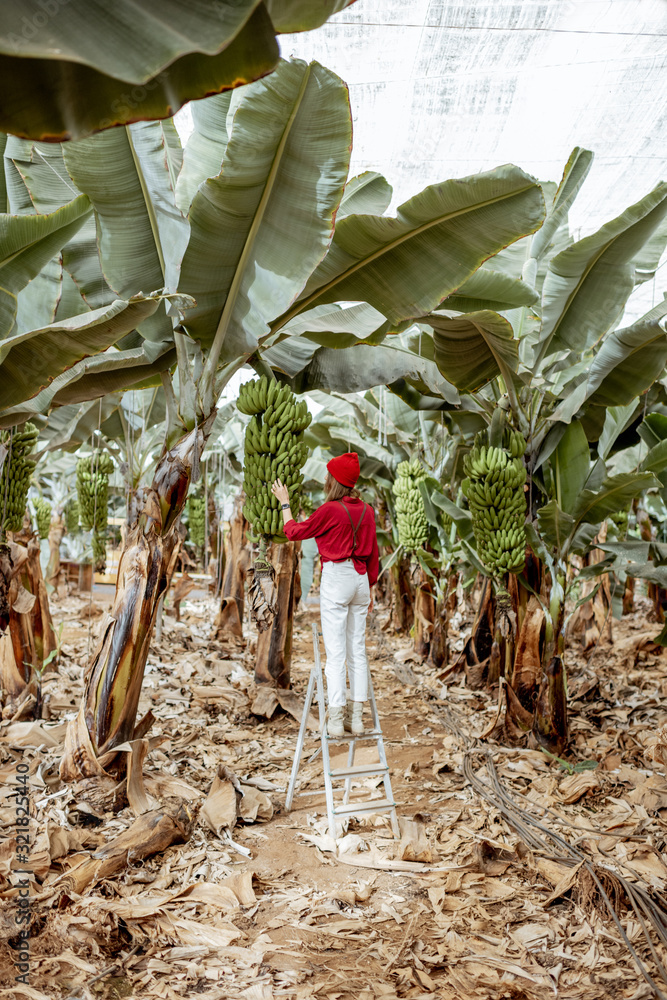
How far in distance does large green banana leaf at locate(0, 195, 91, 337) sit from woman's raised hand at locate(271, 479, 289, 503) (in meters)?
1.62

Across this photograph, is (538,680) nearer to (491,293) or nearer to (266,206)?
(491,293)

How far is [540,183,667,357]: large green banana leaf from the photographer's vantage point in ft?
12.3

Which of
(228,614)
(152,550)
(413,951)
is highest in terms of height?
(152,550)

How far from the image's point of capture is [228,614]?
9367mm

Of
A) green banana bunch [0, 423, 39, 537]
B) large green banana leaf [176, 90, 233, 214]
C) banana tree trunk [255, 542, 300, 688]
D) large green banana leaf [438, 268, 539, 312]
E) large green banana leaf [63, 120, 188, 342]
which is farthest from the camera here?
banana tree trunk [255, 542, 300, 688]

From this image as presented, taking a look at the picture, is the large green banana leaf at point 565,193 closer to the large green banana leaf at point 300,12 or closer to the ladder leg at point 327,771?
the ladder leg at point 327,771

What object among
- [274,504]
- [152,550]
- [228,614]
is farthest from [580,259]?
[228,614]

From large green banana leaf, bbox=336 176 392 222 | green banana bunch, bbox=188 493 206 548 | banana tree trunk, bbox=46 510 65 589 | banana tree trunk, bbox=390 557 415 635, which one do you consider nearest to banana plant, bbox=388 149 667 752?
large green banana leaf, bbox=336 176 392 222

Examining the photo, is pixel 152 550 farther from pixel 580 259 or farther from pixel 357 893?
pixel 580 259

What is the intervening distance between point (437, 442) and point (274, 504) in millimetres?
4768

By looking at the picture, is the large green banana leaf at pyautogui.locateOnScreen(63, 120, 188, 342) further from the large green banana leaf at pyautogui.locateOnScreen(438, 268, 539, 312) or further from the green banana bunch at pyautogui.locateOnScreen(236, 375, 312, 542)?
the large green banana leaf at pyautogui.locateOnScreen(438, 268, 539, 312)

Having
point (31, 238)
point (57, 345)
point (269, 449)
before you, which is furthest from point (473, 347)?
point (31, 238)

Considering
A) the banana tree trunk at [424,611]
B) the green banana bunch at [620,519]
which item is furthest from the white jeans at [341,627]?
the green banana bunch at [620,519]

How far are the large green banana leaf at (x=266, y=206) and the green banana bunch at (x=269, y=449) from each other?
1.15ft
